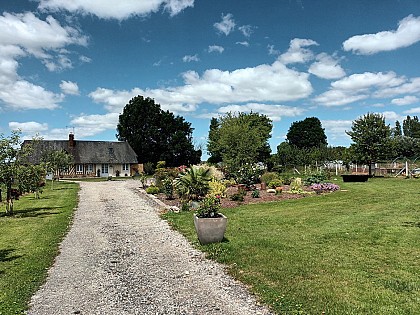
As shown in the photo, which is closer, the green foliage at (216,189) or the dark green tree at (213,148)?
the green foliage at (216,189)

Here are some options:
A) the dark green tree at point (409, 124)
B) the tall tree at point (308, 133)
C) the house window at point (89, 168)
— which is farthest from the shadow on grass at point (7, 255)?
the dark green tree at point (409, 124)

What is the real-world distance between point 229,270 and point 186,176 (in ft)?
38.0

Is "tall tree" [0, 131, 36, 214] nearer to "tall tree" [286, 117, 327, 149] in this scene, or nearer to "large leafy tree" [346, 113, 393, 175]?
"large leafy tree" [346, 113, 393, 175]

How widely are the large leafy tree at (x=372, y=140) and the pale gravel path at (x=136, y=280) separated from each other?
27686mm

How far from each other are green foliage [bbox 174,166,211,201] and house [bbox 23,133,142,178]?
119 feet

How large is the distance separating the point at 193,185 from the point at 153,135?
42.0m

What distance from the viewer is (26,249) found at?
342 inches

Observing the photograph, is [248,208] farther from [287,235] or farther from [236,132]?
[236,132]

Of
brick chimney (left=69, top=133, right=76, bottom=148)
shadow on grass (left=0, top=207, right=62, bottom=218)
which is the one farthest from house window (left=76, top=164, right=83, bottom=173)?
shadow on grass (left=0, top=207, right=62, bottom=218)

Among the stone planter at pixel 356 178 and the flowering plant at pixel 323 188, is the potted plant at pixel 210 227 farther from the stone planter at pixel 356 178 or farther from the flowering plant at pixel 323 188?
the stone planter at pixel 356 178

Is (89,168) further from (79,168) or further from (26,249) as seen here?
(26,249)

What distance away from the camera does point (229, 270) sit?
652cm

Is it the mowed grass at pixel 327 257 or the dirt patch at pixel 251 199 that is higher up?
the dirt patch at pixel 251 199

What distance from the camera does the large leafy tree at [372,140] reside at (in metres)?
32.7
